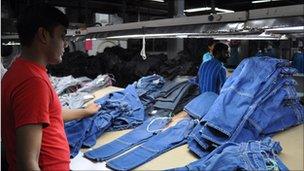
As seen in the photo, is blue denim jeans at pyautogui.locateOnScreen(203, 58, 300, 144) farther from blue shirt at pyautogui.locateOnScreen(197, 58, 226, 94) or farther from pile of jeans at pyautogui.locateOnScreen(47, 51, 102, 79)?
pile of jeans at pyautogui.locateOnScreen(47, 51, 102, 79)

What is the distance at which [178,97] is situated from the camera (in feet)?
8.77

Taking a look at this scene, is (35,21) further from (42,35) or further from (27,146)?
(27,146)

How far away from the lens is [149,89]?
2947 millimetres

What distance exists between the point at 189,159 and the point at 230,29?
83 cm

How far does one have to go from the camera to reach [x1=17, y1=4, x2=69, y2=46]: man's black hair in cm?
134

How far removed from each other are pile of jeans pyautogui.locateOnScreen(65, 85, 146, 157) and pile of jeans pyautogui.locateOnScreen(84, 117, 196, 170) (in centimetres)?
12

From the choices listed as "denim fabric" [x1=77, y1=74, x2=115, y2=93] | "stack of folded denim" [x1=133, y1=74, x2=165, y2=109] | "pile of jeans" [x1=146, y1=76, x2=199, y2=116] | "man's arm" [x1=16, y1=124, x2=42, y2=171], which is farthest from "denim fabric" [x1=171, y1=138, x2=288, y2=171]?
"denim fabric" [x1=77, y1=74, x2=115, y2=93]

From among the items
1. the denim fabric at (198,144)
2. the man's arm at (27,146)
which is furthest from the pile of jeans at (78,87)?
the man's arm at (27,146)

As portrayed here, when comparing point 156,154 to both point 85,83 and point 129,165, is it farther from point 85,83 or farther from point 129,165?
point 85,83

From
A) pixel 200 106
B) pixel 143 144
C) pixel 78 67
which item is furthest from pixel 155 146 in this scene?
pixel 78 67

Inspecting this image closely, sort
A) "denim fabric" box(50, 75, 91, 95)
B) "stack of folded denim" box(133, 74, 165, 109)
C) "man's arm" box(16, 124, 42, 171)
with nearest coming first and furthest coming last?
"man's arm" box(16, 124, 42, 171), "stack of folded denim" box(133, 74, 165, 109), "denim fabric" box(50, 75, 91, 95)

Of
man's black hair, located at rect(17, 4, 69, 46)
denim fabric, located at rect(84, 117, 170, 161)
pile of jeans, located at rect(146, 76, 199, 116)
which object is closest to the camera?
man's black hair, located at rect(17, 4, 69, 46)

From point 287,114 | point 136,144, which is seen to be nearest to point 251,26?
point 287,114

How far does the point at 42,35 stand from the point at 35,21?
61mm
